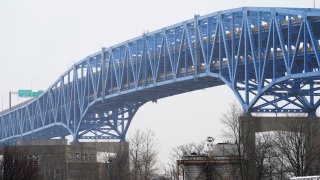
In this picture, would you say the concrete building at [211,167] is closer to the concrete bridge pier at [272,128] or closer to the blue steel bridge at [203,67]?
the concrete bridge pier at [272,128]

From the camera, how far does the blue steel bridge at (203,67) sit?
82.6 metres

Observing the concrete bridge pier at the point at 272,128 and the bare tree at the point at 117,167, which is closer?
the concrete bridge pier at the point at 272,128

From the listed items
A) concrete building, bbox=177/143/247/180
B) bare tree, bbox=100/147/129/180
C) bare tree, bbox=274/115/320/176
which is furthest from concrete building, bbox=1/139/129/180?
concrete building, bbox=177/143/247/180

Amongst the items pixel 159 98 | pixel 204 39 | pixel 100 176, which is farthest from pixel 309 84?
pixel 100 176

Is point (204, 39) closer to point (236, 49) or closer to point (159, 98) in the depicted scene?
point (236, 49)

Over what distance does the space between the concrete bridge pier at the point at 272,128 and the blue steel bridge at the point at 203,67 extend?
2476mm

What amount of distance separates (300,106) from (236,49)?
34.8 ft

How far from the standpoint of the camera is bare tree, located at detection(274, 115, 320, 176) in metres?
67.4

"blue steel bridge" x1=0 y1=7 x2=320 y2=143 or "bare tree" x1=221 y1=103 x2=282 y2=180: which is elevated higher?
"blue steel bridge" x1=0 y1=7 x2=320 y2=143

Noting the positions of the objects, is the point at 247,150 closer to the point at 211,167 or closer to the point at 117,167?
the point at 211,167

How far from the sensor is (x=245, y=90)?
88.4 meters

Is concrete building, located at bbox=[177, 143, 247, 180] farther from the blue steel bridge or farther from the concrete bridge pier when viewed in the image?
the blue steel bridge

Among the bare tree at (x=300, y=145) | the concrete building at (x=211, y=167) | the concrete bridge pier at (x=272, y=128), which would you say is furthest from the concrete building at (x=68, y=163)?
the concrete building at (x=211, y=167)

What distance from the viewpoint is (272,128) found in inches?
3364
